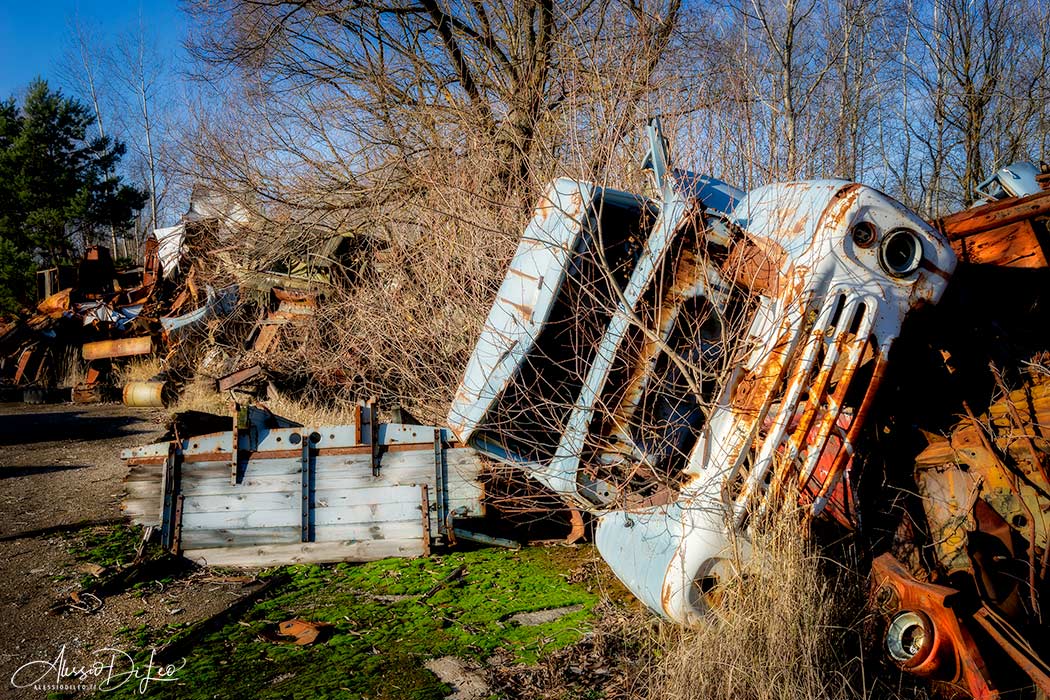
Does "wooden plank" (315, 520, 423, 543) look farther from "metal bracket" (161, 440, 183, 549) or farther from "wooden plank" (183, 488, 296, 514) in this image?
"metal bracket" (161, 440, 183, 549)

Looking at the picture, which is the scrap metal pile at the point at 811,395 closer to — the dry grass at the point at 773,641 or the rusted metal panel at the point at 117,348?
the dry grass at the point at 773,641

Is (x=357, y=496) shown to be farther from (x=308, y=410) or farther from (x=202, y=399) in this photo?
(x=202, y=399)

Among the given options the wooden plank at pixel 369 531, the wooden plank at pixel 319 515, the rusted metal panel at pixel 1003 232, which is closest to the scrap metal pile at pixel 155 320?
the wooden plank at pixel 319 515

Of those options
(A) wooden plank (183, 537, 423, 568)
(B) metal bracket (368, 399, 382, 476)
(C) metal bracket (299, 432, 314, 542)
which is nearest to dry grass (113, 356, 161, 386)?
(A) wooden plank (183, 537, 423, 568)

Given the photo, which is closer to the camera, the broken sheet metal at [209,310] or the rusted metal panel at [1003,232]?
the rusted metal panel at [1003,232]

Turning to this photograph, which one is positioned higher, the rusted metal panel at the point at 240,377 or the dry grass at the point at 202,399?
the rusted metal panel at the point at 240,377

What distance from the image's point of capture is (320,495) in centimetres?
609

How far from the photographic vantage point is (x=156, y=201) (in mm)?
33406

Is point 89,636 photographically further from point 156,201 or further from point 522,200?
point 156,201

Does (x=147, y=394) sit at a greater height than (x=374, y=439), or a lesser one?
greater

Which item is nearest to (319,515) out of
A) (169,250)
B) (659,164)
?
(659,164)

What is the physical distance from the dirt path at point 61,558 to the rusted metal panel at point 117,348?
3.58 m

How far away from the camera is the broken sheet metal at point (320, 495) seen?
6.08 m

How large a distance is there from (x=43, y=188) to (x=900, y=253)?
97.5ft
